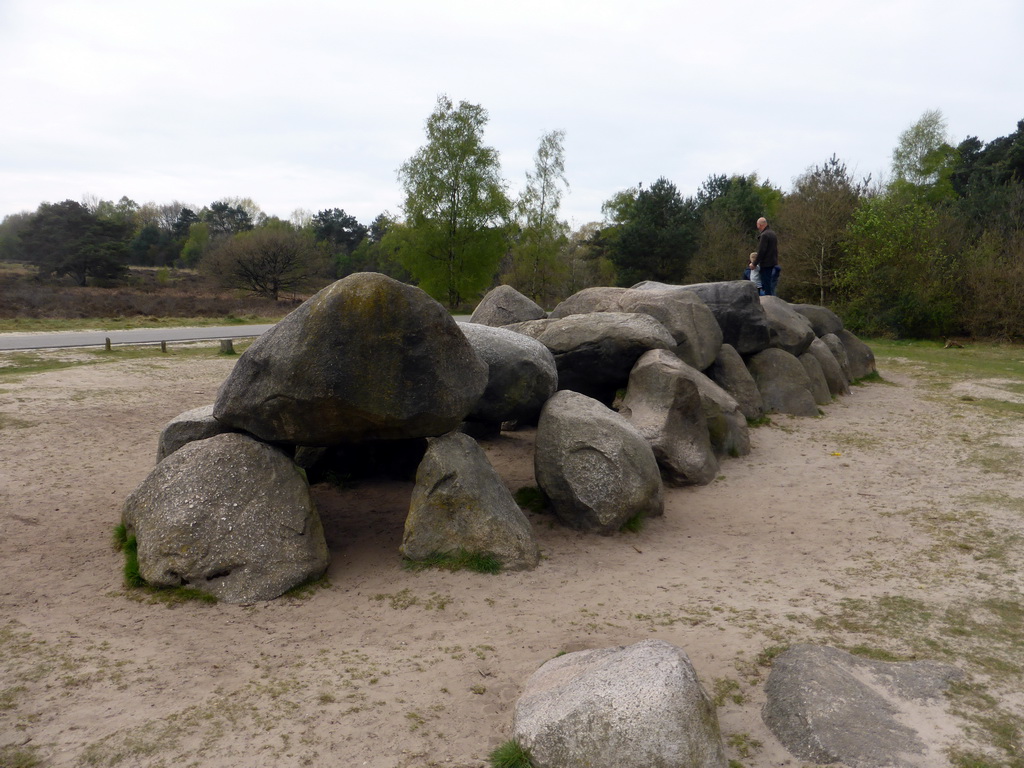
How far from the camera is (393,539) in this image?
723 centimetres

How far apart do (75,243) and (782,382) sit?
1585 inches

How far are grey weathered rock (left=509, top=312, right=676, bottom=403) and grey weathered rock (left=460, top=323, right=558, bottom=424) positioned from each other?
1.85m

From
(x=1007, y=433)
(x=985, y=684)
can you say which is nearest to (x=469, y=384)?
(x=985, y=684)

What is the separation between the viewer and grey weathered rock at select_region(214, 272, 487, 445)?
20.1ft

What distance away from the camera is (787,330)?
1398 centimetres

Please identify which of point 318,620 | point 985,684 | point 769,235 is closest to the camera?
point 985,684

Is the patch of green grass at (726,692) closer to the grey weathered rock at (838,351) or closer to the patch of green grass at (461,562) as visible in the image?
the patch of green grass at (461,562)

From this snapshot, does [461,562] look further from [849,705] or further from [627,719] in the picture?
[849,705]

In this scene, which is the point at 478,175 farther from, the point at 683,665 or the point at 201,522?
the point at 683,665

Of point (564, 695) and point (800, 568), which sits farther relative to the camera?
point (800, 568)

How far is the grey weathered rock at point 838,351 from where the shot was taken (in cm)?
1602

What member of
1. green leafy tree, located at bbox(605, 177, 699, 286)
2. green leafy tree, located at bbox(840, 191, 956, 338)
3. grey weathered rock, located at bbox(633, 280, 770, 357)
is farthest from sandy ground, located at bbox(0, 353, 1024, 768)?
green leafy tree, located at bbox(605, 177, 699, 286)

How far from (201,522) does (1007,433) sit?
1087cm

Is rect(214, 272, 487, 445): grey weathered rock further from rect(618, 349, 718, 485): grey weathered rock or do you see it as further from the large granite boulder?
the large granite boulder
